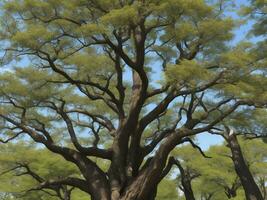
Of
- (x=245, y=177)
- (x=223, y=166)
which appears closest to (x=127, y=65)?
(x=245, y=177)

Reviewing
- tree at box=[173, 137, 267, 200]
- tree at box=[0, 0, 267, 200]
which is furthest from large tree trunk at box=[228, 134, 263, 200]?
tree at box=[173, 137, 267, 200]

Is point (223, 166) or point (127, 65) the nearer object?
point (127, 65)

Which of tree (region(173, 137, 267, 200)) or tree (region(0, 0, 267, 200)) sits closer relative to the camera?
tree (region(0, 0, 267, 200))

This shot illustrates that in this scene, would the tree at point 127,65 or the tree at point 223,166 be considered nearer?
the tree at point 127,65

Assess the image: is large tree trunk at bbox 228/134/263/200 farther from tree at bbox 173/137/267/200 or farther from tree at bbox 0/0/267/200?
tree at bbox 173/137/267/200

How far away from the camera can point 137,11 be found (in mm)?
12680

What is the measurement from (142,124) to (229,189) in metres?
18.1

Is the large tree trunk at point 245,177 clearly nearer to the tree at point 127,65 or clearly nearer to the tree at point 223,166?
the tree at point 127,65

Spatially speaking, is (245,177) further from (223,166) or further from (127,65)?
(223,166)

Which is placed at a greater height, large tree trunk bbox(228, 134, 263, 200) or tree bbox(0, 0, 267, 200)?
tree bbox(0, 0, 267, 200)

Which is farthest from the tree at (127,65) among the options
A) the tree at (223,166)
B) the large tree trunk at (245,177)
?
the tree at (223,166)

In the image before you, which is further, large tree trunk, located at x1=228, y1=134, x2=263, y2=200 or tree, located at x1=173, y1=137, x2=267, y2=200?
tree, located at x1=173, y1=137, x2=267, y2=200

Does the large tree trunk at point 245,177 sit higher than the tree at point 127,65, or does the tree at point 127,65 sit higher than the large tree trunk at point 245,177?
the tree at point 127,65

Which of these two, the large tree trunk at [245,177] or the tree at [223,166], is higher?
the tree at [223,166]
